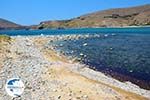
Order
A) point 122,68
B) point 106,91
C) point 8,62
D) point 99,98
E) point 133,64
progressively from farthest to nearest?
1. point 133,64
2. point 122,68
3. point 8,62
4. point 106,91
5. point 99,98

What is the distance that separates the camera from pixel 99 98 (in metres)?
21.6

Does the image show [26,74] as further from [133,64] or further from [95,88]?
[133,64]

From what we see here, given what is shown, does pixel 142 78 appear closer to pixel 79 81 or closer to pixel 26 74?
A: pixel 79 81

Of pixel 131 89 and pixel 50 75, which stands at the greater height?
pixel 50 75

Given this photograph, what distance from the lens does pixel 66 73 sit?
2930 cm

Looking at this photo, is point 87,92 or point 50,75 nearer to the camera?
point 87,92

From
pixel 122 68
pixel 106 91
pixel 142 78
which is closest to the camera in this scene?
pixel 106 91

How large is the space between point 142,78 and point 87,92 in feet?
39.6

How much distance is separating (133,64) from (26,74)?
19.4 meters

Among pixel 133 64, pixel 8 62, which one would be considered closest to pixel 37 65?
pixel 8 62

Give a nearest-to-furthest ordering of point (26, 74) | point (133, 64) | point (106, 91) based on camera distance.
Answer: point (106, 91) → point (26, 74) → point (133, 64)

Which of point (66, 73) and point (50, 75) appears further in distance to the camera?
point (66, 73)

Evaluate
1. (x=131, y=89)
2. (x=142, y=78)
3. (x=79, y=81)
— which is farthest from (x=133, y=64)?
(x=79, y=81)

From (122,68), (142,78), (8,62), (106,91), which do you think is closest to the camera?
(106,91)
